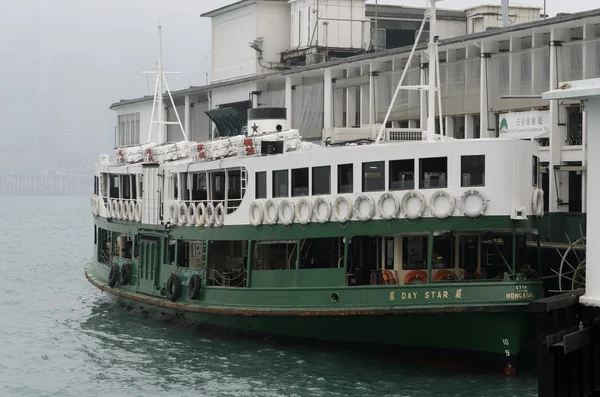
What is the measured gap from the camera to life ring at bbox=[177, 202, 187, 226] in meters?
29.7

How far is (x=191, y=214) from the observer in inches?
1161

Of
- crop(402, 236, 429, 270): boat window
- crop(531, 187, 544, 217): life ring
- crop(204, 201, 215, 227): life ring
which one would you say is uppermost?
crop(531, 187, 544, 217): life ring

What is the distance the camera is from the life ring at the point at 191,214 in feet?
96.0

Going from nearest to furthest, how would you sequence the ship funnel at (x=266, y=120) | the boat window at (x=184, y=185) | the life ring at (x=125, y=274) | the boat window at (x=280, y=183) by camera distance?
1. the boat window at (x=280, y=183)
2. the boat window at (x=184, y=185)
3. the ship funnel at (x=266, y=120)
4. the life ring at (x=125, y=274)

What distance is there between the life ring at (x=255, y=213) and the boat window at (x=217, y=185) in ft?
6.91

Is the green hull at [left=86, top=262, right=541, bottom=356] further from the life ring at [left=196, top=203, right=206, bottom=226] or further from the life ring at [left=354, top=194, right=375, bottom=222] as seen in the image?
the life ring at [left=196, top=203, right=206, bottom=226]

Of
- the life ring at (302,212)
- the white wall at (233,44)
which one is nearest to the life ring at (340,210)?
the life ring at (302,212)

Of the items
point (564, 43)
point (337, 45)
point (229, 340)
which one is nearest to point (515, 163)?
point (564, 43)

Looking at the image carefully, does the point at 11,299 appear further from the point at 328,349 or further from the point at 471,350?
the point at 471,350

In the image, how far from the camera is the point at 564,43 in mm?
27109

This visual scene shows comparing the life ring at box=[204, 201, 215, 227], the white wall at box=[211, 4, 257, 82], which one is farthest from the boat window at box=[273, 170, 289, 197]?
the white wall at box=[211, 4, 257, 82]

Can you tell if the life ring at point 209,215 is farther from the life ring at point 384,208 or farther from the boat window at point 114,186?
the boat window at point 114,186

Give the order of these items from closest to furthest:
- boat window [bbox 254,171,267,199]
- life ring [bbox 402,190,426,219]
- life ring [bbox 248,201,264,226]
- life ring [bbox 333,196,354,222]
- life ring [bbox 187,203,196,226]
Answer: life ring [bbox 402,190,426,219], life ring [bbox 333,196,354,222], life ring [bbox 248,201,264,226], boat window [bbox 254,171,267,199], life ring [bbox 187,203,196,226]

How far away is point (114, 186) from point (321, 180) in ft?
38.4
